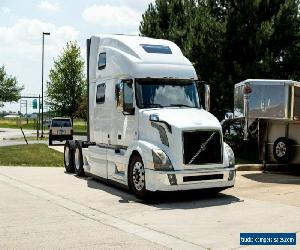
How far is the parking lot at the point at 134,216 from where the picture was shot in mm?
7277

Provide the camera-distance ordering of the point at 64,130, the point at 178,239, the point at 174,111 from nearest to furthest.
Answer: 1. the point at 178,239
2. the point at 174,111
3. the point at 64,130

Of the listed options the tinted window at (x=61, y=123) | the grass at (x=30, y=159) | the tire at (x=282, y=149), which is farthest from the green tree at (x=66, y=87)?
the tire at (x=282, y=149)

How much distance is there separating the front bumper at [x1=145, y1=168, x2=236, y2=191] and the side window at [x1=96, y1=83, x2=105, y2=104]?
354 centimetres

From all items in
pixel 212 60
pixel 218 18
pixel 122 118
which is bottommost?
pixel 122 118

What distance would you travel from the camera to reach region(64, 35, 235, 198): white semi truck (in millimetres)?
10492

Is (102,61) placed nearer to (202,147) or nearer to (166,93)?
(166,93)

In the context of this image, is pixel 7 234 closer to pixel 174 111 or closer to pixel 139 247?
pixel 139 247

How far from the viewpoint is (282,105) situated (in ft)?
50.3

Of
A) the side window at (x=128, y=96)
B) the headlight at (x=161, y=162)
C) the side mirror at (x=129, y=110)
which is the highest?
the side window at (x=128, y=96)

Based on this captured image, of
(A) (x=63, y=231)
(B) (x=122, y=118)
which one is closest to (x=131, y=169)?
(B) (x=122, y=118)

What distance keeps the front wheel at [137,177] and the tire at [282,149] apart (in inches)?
259

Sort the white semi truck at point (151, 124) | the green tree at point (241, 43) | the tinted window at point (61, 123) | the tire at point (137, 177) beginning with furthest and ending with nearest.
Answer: the tinted window at point (61, 123) → the green tree at point (241, 43) → the tire at point (137, 177) → the white semi truck at point (151, 124)

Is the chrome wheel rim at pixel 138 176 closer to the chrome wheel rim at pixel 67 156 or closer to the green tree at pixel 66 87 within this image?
the chrome wheel rim at pixel 67 156

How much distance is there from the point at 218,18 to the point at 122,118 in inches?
566
